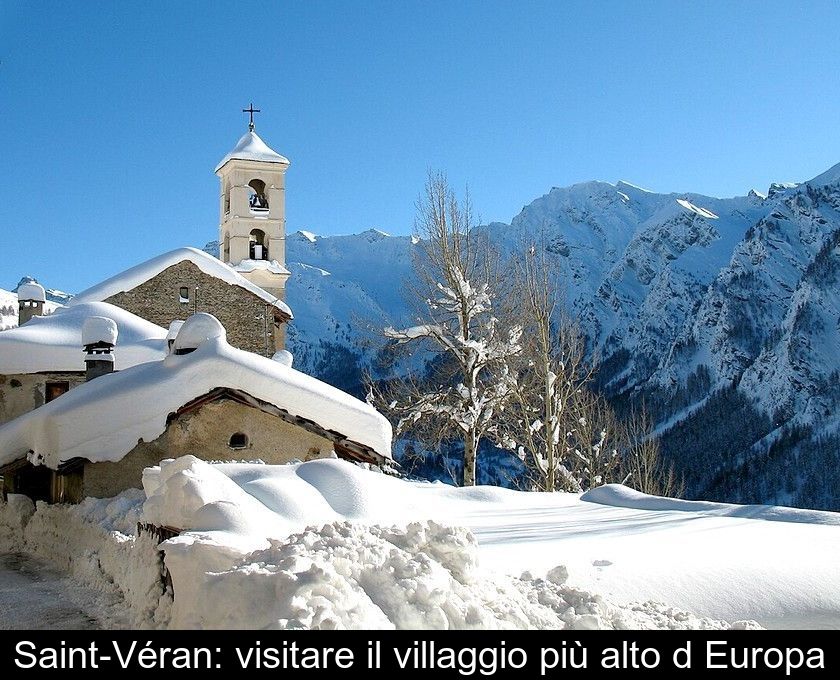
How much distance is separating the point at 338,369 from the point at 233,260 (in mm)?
120529

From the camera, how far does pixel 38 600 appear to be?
38.4 feet

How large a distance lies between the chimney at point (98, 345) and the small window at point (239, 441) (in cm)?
518

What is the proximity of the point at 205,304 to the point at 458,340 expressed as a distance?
865cm

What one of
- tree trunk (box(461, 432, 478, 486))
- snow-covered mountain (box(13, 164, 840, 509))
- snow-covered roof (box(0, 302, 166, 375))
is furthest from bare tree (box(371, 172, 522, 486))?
snow-covered mountain (box(13, 164, 840, 509))

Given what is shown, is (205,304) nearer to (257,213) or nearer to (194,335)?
(257,213)

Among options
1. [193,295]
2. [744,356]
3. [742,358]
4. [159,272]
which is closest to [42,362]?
[159,272]

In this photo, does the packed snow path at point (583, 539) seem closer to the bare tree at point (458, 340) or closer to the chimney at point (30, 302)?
the bare tree at point (458, 340)

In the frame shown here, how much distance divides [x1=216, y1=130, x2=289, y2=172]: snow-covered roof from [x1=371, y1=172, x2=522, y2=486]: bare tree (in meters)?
9.37

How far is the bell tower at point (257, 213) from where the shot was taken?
33938mm

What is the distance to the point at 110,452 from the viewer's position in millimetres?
15117

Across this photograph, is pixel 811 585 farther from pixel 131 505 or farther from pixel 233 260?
pixel 233 260

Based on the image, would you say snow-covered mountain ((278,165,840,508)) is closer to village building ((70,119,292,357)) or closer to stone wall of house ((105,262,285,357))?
village building ((70,119,292,357))

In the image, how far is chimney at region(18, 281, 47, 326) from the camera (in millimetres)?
27297
